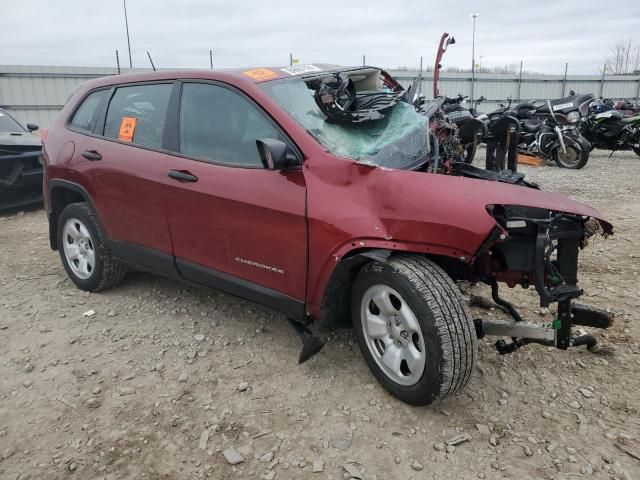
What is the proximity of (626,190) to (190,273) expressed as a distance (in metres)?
7.35

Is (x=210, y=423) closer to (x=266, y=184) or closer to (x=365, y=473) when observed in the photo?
(x=365, y=473)

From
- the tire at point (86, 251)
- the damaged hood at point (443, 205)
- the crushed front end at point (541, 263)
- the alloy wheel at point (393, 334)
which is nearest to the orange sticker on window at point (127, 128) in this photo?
the tire at point (86, 251)

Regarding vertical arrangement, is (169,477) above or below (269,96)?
below

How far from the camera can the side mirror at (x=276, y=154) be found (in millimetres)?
2689

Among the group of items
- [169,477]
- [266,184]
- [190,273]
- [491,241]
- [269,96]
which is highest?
[269,96]

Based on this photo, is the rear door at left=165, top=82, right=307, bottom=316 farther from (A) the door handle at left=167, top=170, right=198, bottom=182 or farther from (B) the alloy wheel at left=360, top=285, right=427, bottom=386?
(B) the alloy wheel at left=360, top=285, right=427, bottom=386

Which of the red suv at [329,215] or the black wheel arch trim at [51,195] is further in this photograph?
the black wheel arch trim at [51,195]

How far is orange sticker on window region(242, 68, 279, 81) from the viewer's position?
125 inches

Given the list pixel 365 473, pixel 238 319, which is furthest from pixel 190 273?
pixel 365 473

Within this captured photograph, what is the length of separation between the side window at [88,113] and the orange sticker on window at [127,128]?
410 millimetres

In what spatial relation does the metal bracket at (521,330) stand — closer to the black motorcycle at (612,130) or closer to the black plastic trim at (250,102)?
the black plastic trim at (250,102)

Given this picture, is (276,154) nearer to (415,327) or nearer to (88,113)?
(415,327)

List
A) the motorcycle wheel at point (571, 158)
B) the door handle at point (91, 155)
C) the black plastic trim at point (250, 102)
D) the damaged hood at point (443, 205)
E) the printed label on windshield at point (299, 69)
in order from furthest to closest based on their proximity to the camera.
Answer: the motorcycle wheel at point (571, 158) < the door handle at point (91, 155) < the printed label on windshield at point (299, 69) < the black plastic trim at point (250, 102) < the damaged hood at point (443, 205)

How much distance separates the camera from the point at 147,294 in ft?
14.0
